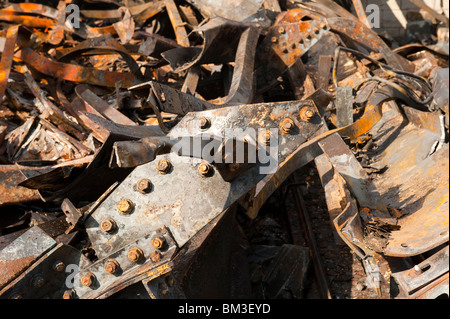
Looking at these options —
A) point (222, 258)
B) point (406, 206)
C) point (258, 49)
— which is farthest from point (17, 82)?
point (406, 206)

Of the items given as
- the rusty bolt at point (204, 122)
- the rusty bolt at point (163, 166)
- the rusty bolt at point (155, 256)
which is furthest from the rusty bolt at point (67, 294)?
the rusty bolt at point (204, 122)

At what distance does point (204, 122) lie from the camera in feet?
7.90

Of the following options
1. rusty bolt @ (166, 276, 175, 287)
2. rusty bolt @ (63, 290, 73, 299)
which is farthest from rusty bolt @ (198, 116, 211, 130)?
rusty bolt @ (63, 290, 73, 299)

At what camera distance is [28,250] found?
2.26 m

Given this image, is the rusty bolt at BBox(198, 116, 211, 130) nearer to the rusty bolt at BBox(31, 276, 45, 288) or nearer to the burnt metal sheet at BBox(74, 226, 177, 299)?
the burnt metal sheet at BBox(74, 226, 177, 299)

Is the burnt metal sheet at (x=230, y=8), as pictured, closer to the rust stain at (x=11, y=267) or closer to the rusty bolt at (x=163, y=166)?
the rusty bolt at (x=163, y=166)

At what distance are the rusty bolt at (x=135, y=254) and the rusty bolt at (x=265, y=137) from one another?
71 centimetres

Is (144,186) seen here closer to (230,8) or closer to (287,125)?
(287,125)

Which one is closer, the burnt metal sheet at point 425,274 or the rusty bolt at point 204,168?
the burnt metal sheet at point 425,274

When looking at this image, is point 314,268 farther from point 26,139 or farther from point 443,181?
point 26,139

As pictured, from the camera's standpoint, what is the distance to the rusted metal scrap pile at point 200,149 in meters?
2.20

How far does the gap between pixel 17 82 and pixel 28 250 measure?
1.93 meters

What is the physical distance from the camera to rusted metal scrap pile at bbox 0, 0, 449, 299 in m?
2.20

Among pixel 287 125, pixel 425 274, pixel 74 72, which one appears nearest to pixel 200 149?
pixel 287 125
